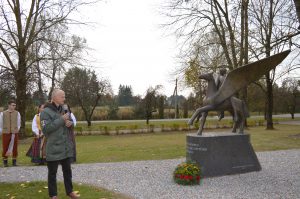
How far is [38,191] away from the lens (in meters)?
7.01

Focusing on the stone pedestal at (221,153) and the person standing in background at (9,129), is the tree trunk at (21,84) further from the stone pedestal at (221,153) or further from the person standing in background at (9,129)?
the stone pedestal at (221,153)

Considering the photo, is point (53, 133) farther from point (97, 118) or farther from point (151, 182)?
point (97, 118)

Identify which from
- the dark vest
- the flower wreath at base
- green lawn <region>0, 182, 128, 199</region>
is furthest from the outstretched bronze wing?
the dark vest

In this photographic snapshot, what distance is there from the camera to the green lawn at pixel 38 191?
662cm

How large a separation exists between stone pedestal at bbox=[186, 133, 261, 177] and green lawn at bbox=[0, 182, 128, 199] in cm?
265

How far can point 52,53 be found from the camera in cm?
2167

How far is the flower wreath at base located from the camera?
7.70 m

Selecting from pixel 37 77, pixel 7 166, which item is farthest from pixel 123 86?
pixel 7 166

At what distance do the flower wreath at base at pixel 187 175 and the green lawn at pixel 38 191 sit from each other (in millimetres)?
1557

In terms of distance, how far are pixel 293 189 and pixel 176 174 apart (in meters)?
2.41

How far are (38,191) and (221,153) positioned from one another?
4.36 metres

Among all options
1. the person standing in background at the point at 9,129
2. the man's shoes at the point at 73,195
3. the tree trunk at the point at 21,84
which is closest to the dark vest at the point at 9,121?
the person standing in background at the point at 9,129

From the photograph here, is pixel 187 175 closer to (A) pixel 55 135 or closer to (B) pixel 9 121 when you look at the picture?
(A) pixel 55 135

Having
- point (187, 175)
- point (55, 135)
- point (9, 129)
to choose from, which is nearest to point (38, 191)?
point (55, 135)
